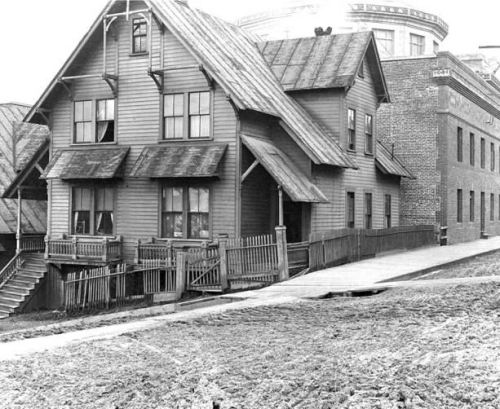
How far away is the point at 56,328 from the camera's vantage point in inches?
533

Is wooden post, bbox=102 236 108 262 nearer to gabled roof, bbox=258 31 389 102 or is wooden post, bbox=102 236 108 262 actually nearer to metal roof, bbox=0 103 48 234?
metal roof, bbox=0 103 48 234

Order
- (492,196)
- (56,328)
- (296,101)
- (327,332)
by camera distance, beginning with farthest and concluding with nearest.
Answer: (492,196)
(296,101)
(56,328)
(327,332)

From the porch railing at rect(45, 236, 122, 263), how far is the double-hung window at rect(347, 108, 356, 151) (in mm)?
9102

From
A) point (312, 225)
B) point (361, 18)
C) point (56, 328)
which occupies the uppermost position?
point (361, 18)

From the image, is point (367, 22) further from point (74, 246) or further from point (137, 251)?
point (74, 246)

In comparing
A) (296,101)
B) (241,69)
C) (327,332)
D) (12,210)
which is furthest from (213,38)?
Result: (327,332)

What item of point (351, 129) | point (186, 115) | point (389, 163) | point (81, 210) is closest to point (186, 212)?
point (186, 115)

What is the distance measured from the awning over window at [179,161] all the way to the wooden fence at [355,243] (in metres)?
3.90

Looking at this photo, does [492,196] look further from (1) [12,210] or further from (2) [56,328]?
(2) [56,328]

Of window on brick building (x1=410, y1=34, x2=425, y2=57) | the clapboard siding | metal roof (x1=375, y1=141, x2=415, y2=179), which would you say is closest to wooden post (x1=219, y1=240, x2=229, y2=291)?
the clapboard siding

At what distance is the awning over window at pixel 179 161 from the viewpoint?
74.6ft

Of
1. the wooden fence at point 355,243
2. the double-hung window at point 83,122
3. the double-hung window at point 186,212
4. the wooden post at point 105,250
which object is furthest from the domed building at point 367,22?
→ the wooden post at point 105,250

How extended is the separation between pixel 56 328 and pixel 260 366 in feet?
20.2

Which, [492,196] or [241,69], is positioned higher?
[241,69]
